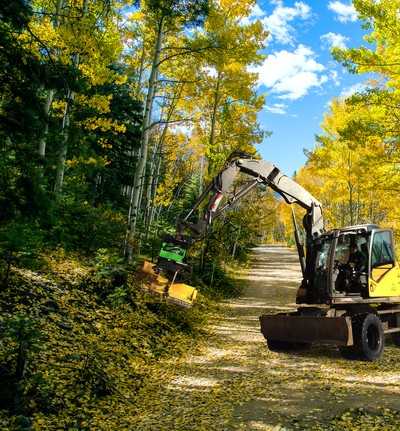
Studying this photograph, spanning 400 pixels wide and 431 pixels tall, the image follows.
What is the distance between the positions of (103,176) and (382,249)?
45.0 ft

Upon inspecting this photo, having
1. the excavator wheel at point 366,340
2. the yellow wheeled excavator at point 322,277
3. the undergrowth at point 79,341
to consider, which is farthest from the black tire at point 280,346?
the undergrowth at point 79,341

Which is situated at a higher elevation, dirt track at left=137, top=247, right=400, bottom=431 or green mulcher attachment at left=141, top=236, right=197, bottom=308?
green mulcher attachment at left=141, top=236, right=197, bottom=308

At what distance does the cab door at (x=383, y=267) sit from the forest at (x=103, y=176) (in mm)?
4431

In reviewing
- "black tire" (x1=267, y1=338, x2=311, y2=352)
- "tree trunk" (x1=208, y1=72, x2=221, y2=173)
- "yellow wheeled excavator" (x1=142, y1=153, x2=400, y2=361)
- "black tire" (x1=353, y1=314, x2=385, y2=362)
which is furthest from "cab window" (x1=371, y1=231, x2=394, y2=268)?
"tree trunk" (x1=208, y1=72, x2=221, y2=173)

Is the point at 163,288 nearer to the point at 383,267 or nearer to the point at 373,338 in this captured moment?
the point at 373,338

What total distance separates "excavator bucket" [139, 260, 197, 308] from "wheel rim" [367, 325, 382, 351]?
12.7ft

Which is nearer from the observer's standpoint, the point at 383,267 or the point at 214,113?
the point at 383,267

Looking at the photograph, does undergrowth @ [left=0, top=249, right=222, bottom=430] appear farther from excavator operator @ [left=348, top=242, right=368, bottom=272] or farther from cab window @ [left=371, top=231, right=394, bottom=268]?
cab window @ [left=371, top=231, right=394, bottom=268]

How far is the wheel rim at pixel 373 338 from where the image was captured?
8766 mm

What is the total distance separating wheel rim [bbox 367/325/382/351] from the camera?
345 inches

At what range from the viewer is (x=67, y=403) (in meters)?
5.27

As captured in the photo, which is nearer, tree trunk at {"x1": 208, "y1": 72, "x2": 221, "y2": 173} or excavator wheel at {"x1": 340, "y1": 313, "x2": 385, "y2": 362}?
excavator wheel at {"x1": 340, "y1": 313, "x2": 385, "y2": 362}

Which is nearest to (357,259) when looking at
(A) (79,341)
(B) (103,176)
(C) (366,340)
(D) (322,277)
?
(D) (322,277)

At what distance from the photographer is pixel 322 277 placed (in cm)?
923
